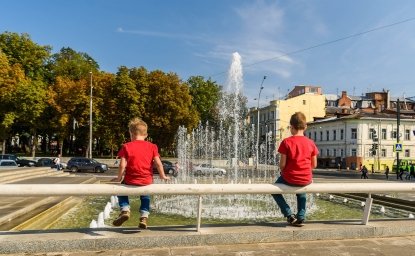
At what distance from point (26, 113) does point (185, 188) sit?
152 feet

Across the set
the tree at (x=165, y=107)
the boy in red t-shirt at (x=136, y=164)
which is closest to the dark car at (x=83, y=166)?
the tree at (x=165, y=107)

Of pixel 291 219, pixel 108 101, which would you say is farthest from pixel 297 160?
pixel 108 101

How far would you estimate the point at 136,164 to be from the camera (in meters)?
5.46

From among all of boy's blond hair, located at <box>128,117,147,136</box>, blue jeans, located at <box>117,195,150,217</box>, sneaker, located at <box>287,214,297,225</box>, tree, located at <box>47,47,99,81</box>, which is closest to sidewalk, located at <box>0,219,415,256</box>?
sneaker, located at <box>287,214,297,225</box>

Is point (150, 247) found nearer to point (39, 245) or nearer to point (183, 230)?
point (183, 230)

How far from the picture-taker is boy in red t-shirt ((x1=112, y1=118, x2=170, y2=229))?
18.0ft

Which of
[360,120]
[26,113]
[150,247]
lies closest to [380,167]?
[360,120]

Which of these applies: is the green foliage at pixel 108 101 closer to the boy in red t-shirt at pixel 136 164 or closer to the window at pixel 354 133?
the window at pixel 354 133

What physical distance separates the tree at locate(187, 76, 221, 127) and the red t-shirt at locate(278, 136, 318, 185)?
64056 millimetres

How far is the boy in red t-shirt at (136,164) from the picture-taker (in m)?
5.47

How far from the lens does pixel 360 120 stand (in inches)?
2628

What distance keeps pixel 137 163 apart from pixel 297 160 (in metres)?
2.19

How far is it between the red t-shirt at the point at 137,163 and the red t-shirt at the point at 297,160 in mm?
1831

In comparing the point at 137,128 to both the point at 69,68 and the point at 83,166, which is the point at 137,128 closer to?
the point at 83,166
